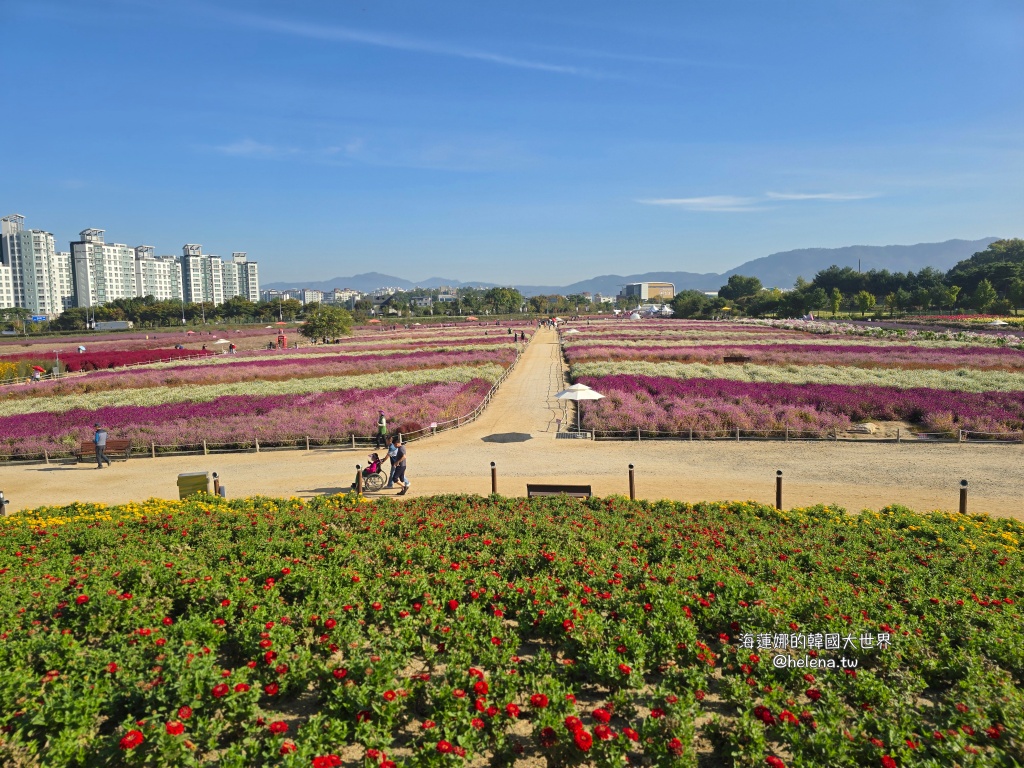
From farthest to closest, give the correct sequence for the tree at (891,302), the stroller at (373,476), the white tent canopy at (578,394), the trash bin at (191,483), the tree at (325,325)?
1. the tree at (891,302)
2. the tree at (325,325)
3. the white tent canopy at (578,394)
4. the stroller at (373,476)
5. the trash bin at (191,483)

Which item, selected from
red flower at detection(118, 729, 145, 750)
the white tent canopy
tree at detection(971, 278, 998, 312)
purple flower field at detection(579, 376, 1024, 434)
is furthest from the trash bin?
tree at detection(971, 278, 998, 312)

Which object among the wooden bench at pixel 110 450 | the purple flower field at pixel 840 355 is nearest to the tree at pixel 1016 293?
the purple flower field at pixel 840 355

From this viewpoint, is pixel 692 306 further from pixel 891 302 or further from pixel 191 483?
pixel 191 483

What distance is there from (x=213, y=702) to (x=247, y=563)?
408cm

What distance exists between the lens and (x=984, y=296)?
107875 millimetres

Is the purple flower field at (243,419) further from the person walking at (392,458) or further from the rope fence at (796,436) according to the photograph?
the rope fence at (796,436)

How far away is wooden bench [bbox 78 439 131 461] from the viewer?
70.5 ft

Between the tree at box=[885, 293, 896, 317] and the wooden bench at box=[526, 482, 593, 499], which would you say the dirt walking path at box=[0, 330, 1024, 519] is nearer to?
the wooden bench at box=[526, 482, 593, 499]

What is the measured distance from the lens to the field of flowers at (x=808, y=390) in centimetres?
2466

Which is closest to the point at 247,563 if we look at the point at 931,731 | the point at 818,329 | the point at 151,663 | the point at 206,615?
the point at 206,615

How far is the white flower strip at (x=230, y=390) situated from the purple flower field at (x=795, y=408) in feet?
45.3

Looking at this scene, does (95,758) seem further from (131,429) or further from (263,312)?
(263,312)

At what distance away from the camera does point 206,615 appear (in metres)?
7.62

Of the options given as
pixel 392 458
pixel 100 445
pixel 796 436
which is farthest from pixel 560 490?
pixel 100 445
